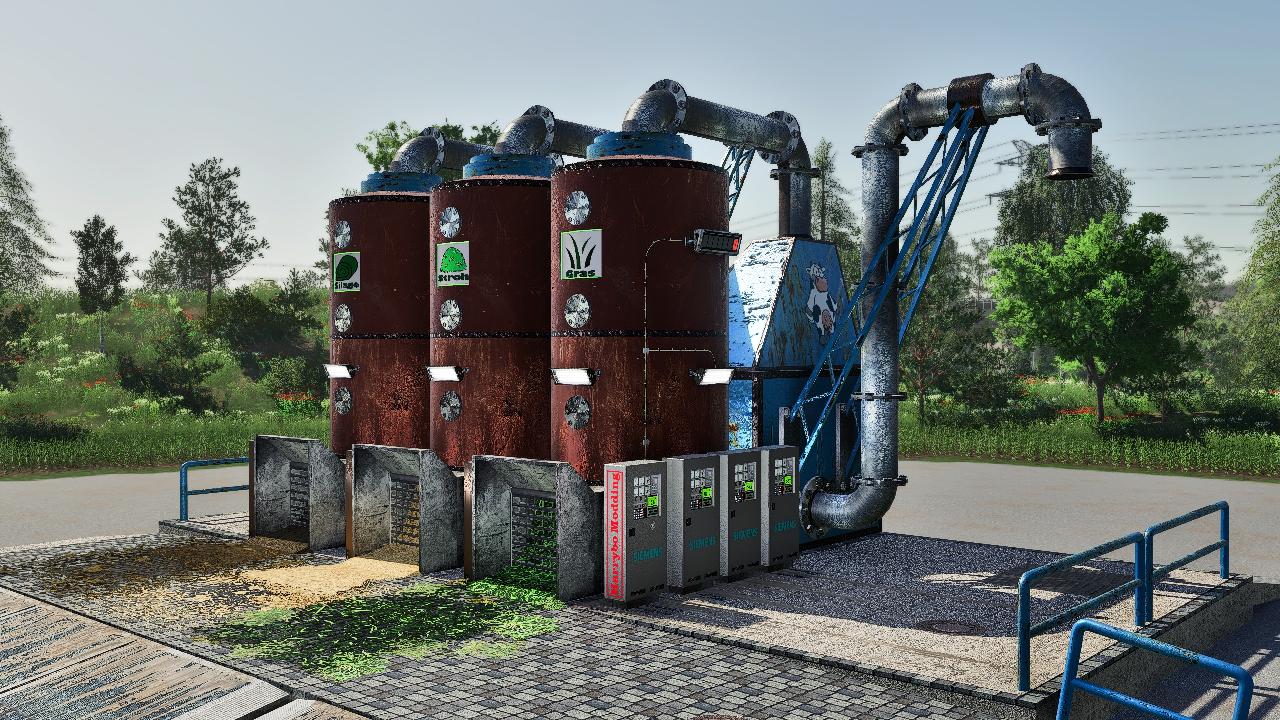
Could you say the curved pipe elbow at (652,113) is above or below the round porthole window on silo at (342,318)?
above

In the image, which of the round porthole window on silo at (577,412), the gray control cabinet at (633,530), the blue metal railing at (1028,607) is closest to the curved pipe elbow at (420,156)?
the round porthole window on silo at (577,412)

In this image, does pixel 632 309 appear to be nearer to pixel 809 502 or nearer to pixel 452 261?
pixel 452 261

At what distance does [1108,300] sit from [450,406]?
88.9 feet

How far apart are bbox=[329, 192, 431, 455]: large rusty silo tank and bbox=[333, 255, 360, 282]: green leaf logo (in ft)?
0.05

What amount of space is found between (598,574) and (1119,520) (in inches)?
469

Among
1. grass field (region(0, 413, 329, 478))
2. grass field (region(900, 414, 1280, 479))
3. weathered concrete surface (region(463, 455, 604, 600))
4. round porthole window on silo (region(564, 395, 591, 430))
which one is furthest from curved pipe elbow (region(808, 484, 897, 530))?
grass field (region(0, 413, 329, 478))

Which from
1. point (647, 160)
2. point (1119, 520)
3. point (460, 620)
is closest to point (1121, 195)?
point (1119, 520)

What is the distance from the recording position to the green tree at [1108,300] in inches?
1336

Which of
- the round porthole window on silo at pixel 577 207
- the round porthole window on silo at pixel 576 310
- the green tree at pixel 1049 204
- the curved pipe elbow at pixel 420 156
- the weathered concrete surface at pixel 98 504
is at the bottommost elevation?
the weathered concrete surface at pixel 98 504

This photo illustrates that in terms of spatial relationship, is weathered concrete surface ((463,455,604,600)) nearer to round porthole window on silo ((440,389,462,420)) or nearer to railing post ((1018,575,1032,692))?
round porthole window on silo ((440,389,462,420))

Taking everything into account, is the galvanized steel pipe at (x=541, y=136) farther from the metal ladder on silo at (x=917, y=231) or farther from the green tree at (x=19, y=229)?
the green tree at (x=19, y=229)

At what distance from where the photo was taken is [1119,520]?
19062 millimetres

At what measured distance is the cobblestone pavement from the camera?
7.93 m

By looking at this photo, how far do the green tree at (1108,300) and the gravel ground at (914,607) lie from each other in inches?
886
